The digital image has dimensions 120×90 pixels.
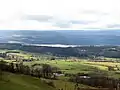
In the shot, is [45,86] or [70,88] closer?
[45,86]

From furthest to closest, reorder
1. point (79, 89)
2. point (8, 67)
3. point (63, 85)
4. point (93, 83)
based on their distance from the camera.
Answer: point (93, 83) < point (8, 67) < point (63, 85) < point (79, 89)

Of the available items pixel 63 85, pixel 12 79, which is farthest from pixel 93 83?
pixel 12 79

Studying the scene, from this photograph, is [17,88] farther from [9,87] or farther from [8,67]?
[8,67]

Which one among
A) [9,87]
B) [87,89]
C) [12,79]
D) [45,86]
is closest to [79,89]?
[87,89]

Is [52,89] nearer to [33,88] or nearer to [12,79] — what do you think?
[33,88]

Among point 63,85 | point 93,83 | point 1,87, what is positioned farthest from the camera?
point 93,83

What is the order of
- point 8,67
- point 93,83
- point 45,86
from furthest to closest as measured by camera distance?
1. point 93,83
2. point 8,67
3. point 45,86
